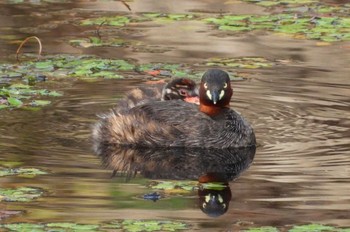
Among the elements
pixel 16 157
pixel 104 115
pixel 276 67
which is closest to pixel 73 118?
pixel 104 115

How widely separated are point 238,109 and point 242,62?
211 cm

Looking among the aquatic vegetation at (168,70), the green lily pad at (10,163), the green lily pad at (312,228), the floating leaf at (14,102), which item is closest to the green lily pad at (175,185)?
the green lily pad at (10,163)

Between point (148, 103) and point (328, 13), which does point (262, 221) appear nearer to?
point (148, 103)

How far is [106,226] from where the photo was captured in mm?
8719

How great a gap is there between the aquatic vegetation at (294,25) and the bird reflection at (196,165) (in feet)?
16.5

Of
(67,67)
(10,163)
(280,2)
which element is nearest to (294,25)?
(280,2)

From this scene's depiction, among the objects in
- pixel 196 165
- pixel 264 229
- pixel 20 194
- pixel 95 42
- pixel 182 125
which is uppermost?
pixel 264 229

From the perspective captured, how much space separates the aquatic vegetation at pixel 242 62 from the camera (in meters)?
14.9

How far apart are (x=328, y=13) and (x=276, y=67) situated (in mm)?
3234

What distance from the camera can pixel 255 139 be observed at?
11.9m

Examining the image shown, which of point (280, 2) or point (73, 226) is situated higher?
point (73, 226)

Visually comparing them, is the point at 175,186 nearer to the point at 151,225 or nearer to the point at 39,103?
the point at 151,225

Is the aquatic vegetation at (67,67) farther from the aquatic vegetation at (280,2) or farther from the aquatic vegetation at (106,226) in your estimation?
the aquatic vegetation at (106,226)

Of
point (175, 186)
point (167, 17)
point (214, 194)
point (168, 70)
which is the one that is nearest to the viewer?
point (214, 194)
